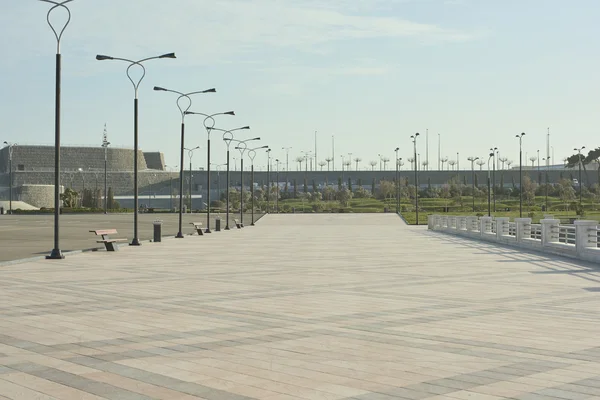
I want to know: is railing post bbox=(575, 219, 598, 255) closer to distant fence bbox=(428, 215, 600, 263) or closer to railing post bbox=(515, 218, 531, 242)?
distant fence bbox=(428, 215, 600, 263)

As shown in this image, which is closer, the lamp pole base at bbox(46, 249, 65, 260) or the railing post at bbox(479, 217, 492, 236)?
the lamp pole base at bbox(46, 249, 65, 260)

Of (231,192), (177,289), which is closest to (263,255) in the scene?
(177,289)

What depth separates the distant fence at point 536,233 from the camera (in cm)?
2450

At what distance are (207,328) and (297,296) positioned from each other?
4028mm

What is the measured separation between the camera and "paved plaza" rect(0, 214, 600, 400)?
7426mm

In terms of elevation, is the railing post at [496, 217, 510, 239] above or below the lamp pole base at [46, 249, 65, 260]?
above

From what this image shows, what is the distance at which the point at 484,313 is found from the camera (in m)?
12.4

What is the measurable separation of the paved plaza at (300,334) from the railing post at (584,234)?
14.4ft

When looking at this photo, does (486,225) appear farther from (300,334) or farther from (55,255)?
(300,334)

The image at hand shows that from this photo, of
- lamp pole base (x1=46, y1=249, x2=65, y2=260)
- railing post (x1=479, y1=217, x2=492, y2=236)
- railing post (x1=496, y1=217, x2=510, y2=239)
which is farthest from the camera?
railing post (x1=479, y1=217, x2=492, y2=236)

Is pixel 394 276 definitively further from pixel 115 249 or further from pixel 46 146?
pixel 46 146

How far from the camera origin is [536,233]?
3384 cm

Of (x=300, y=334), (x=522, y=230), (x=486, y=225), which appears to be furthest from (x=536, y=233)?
(x=300, y=334)

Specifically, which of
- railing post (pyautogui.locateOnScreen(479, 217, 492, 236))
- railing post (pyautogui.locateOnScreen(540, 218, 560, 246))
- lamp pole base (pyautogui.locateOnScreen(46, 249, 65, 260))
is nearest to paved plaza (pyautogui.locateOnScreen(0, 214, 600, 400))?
lamp pole base (pyautogui.locateOnScreen(46, 249, 65, 260))
